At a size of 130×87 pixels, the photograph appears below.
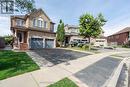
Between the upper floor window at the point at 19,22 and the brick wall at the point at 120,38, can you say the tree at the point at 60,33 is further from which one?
the brick wall at the point at 120,38

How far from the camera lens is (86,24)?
32.4m

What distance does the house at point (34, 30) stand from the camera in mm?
32469

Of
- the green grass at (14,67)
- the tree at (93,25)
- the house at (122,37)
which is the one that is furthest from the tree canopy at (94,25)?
the house at (122,37)

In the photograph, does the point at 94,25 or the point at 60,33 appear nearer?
the point at 94,25

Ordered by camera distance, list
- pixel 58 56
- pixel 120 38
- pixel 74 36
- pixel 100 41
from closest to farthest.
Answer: pixel 58 56 → pixel 74 36 → pixel 100 41 → pixel 120 38

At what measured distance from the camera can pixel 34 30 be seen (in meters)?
33.4

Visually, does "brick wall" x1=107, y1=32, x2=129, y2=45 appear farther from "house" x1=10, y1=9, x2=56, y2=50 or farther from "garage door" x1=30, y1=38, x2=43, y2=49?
"garage door" x1=30, y1=38, x2=43, y2=49

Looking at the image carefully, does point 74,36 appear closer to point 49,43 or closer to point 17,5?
point 49,43

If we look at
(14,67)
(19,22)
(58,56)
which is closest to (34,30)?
(19,22)

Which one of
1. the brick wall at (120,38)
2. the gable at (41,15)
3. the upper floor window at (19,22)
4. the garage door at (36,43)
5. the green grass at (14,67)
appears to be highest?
the gable at (41,15)

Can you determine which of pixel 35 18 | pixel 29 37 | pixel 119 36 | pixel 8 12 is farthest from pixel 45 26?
pixel 119 36

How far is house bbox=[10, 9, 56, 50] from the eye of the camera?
107ft

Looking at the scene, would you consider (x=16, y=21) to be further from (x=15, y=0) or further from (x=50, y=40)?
(x=15, y=0)

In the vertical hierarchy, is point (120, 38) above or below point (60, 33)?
below
